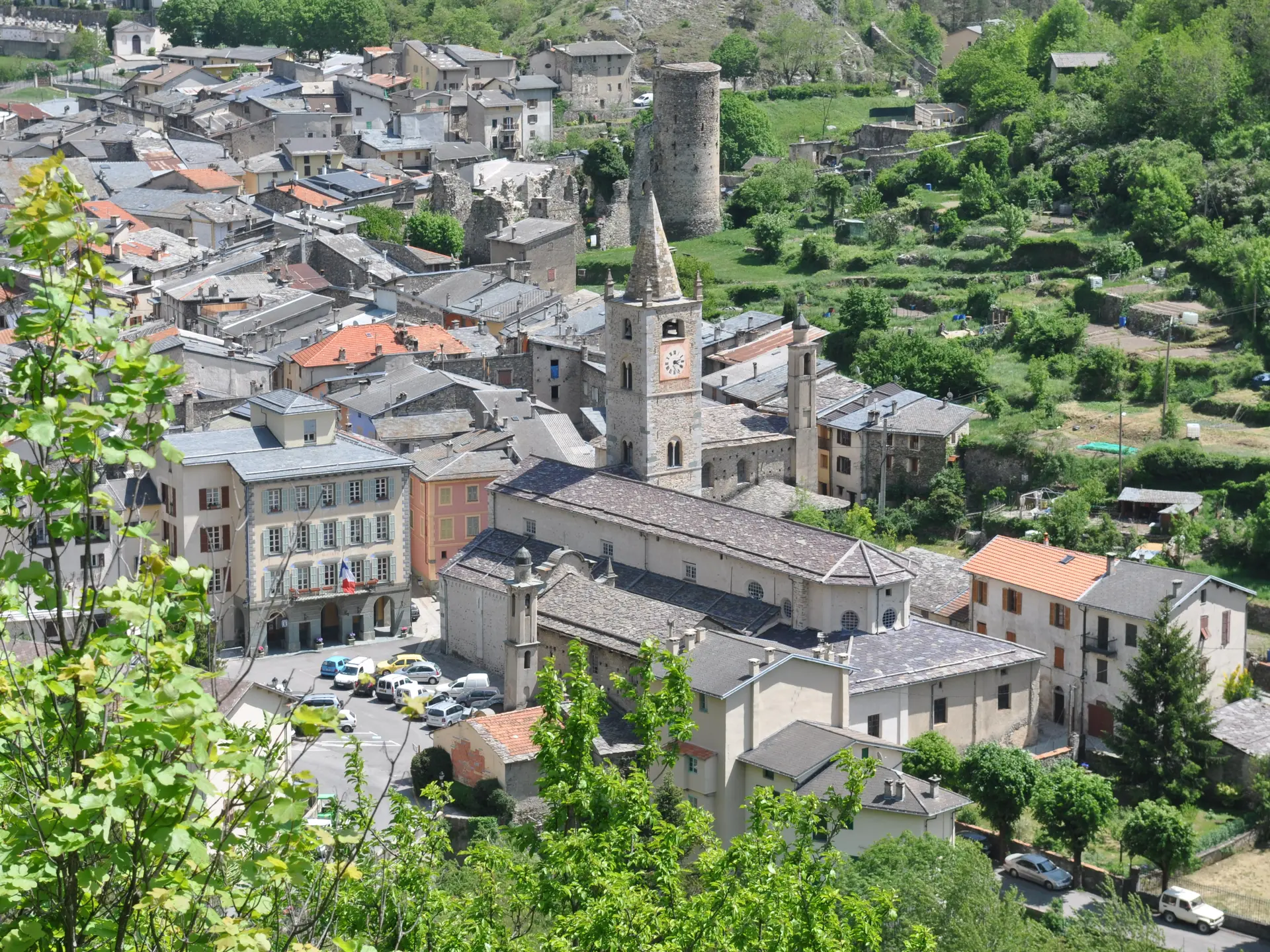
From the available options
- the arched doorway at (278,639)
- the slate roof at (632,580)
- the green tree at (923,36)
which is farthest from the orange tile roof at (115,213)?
the green tree at (923,36)

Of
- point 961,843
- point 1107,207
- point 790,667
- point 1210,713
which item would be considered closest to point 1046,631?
point 1210,713

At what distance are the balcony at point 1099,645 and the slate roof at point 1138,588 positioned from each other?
0.82 metres

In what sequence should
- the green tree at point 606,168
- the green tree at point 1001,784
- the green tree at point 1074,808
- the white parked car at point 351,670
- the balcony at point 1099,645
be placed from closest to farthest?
the green tree at point 1074,808 < the green tree at point 1001,784 < the balcony at point 1099,645 < the white parked car at point 351,670 < the green tree at point 606,168

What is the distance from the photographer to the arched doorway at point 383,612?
59844mm

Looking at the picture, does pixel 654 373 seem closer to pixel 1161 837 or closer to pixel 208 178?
pixel 1161 837

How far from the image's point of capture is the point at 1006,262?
3297 inches

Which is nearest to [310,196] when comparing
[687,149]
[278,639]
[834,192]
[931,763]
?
[687,149]

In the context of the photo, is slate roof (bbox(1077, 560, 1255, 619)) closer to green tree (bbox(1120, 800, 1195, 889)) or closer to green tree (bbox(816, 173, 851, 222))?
green tree (bbox(1120, 800, 1195, 889))

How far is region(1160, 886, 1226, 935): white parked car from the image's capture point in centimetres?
3981

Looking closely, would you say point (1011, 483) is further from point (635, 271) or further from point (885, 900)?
point (885, 900)

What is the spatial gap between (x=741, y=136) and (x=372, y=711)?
219 ft

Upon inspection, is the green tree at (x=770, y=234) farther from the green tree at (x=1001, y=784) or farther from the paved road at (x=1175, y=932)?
the paved road at (x=1175, y=932)

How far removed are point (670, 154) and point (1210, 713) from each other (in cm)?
5828

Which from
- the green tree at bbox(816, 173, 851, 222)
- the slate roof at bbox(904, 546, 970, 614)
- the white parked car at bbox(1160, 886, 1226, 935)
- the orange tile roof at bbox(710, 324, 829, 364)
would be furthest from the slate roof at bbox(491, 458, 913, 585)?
the green tree at bbox(816, 173, 851, 222)
